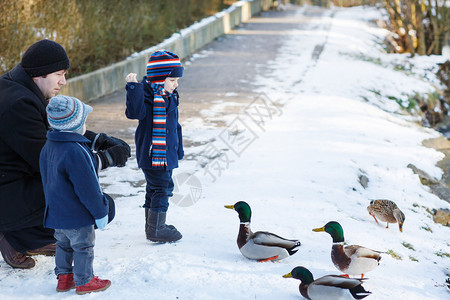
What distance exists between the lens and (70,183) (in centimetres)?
331

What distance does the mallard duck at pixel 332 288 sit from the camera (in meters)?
3.37

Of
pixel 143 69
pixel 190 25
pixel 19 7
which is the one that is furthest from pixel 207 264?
pixel 190 25

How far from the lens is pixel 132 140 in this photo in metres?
7.20

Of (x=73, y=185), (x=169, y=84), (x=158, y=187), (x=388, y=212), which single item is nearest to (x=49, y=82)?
(x=169, y=84)

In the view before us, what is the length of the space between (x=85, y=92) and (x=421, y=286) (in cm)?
651

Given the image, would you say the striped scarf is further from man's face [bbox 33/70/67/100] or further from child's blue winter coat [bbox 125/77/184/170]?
man's face [bbox 33/70/67/100]

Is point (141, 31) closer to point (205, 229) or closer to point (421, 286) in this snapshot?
point (205, 229)

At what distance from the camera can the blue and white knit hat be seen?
3211mm

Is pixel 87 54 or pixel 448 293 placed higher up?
pixel 87 54

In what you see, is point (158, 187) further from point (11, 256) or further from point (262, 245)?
point (11, 256)

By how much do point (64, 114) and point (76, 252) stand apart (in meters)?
0.84

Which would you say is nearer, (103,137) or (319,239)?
(103,137)

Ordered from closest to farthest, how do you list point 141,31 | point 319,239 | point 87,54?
point 319,239
point 87,54
point 141,31

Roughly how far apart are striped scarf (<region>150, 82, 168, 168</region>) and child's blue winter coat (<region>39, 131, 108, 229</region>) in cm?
69
